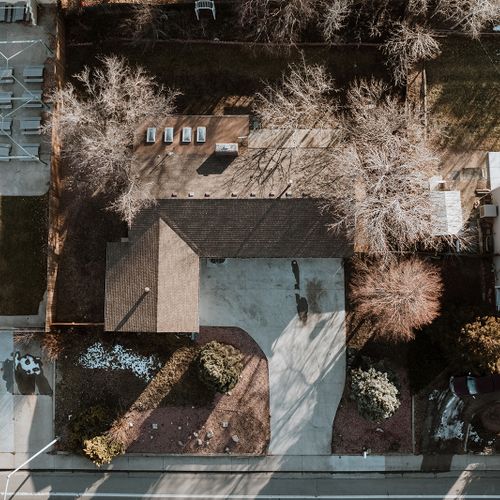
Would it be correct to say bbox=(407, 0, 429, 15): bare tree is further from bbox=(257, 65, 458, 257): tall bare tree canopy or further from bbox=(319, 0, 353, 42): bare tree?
bbox=(257, 65, 458, 257): tall bare tree canopy

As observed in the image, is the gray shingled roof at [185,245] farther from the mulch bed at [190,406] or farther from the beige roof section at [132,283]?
the mulch bed at [190,406]

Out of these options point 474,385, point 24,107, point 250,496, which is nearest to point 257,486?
point 250,496

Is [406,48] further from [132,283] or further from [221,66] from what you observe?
[132,283]

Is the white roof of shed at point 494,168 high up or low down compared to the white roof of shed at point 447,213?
up

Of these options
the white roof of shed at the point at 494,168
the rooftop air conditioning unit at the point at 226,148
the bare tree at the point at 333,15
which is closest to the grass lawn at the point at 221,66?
the bare tree at the point at 333,15

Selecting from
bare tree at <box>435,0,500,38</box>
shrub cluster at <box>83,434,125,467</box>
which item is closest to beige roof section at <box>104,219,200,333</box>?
shrub cluster at <box>83,434,125,467</box>
